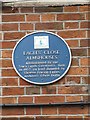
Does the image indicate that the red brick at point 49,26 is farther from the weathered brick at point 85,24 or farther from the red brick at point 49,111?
the red brick at point 49,111

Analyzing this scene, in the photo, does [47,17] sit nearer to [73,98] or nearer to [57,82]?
[57,82]

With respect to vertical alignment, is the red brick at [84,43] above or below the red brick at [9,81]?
above

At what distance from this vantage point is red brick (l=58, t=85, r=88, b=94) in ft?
12.2

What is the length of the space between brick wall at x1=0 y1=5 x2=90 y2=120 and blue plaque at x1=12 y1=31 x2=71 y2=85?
0.15ft

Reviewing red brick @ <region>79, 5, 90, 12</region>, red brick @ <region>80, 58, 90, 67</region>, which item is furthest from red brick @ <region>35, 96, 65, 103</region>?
red brick @ <region>79, 5, 90, 12</region>

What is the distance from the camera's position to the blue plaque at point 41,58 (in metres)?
3.73

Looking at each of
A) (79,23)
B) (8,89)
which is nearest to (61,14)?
(79,23)

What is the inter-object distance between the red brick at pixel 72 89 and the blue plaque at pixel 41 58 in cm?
10

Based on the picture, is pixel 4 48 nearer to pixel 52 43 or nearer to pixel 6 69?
pixel 6 69

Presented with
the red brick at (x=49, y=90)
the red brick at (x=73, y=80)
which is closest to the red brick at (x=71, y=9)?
the red brick at (x=73, y=80)

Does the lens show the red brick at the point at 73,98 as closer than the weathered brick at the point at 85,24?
Yes

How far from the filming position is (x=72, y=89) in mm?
3730

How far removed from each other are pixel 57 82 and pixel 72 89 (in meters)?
0.15

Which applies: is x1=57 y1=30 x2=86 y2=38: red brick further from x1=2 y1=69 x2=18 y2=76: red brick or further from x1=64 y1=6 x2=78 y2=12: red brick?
x1=2 y1=69 x2=18 y2=76: red brick
